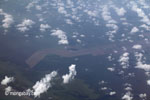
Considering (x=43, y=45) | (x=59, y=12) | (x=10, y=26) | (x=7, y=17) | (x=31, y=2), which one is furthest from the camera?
(x=31, y=2)

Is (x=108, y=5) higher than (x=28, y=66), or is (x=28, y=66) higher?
(x=108, y=5)

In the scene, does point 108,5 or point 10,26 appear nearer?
point 10,26

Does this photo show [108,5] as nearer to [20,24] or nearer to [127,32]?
[127,32]

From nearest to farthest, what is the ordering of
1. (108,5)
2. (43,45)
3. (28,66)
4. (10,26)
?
(28,66)
(43,45)
(10,26)
(108,5)

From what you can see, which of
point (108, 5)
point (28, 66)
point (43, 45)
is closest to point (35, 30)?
point (43, 45)

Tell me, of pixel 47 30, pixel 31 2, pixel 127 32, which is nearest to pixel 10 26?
pixel 47 30

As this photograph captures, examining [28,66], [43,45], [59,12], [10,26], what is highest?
[59,12]
